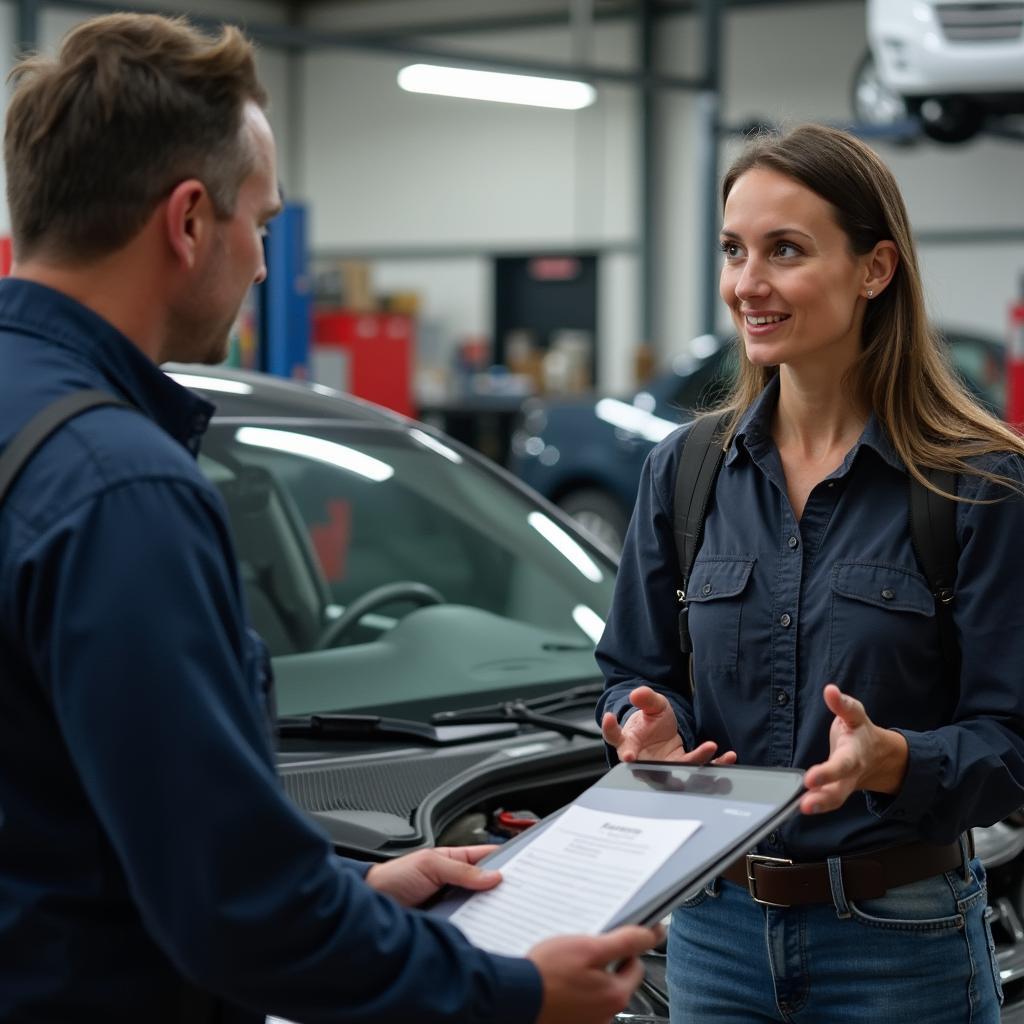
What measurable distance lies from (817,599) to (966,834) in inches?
13.2

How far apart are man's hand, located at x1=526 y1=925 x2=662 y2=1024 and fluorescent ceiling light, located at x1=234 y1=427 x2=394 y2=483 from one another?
176cm

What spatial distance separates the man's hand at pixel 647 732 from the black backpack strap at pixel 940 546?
28cm

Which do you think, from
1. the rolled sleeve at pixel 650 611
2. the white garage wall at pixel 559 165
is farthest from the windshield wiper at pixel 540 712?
the white garage wall at pixel 559 165

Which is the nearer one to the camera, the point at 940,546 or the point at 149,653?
the point at 149,653

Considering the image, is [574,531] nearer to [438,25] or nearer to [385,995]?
[385,995]

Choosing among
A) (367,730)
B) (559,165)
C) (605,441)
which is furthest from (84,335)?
(559,165)

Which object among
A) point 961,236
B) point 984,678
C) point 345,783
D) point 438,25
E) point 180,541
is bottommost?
point 345,783

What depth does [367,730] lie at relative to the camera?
8.35 feet

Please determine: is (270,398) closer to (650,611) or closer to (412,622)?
(412,622)

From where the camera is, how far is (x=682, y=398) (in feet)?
27.9

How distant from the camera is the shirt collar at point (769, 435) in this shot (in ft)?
6.19

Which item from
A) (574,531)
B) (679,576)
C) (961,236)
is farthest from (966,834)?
(961,236)

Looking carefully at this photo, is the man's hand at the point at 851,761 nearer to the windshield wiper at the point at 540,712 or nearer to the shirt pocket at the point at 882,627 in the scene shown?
the shirt pocket at the point at 882,627

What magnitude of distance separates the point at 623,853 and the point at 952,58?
7664 millimetres
